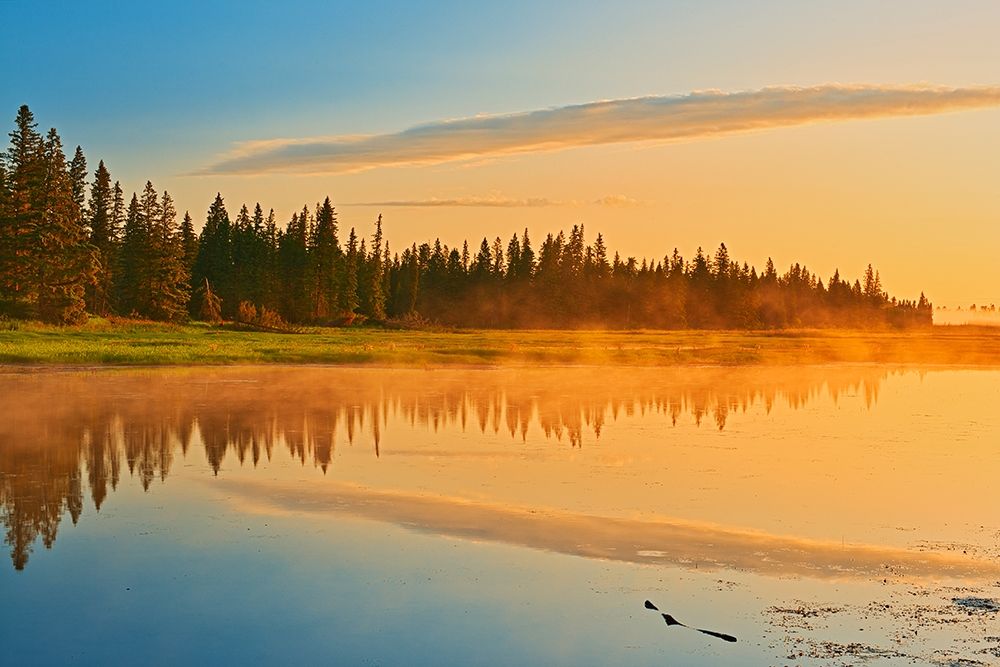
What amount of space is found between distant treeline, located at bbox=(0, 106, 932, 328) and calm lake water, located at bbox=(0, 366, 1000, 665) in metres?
46.4

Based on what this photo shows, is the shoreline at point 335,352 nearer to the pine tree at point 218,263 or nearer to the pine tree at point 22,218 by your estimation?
the pine tree at point 22,218

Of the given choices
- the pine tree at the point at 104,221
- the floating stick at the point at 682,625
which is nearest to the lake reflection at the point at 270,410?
the floating stick at the point at 682,625

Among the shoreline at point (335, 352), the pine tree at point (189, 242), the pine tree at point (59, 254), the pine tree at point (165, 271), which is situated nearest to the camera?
the shoreline at point (335, 352)

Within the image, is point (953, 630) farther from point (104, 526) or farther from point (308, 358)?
point (308, 358)

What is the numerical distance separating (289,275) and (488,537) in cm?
11144

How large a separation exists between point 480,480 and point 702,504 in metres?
4.83

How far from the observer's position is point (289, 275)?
124250 millimetres

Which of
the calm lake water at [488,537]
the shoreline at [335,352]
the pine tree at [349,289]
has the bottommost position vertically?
the calm lake water at [488,537]

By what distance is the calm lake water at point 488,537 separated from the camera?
11.4 m

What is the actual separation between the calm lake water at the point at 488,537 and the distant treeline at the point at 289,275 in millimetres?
46434

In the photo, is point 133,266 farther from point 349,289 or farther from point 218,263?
point 349,289

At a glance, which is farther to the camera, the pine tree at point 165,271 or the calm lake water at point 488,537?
the pine tree at point 165,271

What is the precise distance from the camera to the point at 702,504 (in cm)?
1908

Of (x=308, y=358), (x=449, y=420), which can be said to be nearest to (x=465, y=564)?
(x=449, y=420)
